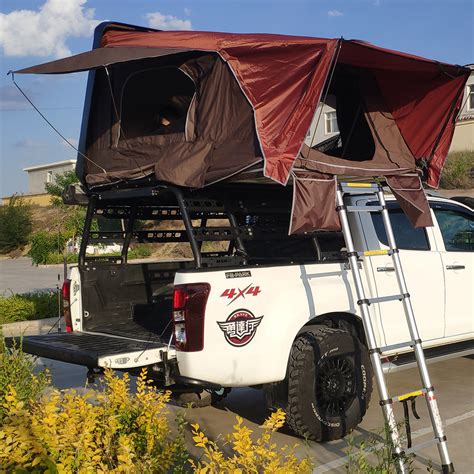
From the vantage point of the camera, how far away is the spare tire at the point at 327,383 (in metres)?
5.22

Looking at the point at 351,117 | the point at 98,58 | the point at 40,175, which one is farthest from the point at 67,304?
the point at 40,175

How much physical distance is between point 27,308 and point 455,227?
7526 millimetres

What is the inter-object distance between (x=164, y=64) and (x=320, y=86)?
5.05 feet

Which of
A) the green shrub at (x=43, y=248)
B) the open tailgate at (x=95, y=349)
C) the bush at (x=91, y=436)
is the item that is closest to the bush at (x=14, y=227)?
the green shrub at (x=43, y=248)

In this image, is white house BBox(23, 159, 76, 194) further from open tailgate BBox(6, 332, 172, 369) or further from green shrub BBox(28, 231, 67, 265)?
open tailgate BBox(6, 332, 172, 369)

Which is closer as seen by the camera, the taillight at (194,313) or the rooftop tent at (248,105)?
the taillight at (194,313)

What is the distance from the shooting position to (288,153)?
16.2ft

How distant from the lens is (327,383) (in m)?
5.45

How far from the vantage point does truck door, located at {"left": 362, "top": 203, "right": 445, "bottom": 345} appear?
20.0 ft

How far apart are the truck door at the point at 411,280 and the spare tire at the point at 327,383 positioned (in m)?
0.54

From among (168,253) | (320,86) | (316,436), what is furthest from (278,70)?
(168,253)

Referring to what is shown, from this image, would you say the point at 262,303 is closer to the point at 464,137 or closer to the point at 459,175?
the point at 459,175

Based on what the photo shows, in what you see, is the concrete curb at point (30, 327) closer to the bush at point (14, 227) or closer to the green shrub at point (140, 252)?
the green shrub at point (140, 252)

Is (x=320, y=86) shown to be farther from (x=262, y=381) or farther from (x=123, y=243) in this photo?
(x=123, y=243)
